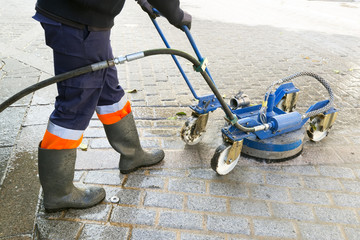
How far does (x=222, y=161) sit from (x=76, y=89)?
53.1 inches

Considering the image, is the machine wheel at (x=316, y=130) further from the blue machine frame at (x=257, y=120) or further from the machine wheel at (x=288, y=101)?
the machine wheel at (x=288, y=101)

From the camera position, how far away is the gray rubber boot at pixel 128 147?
2.57 meters

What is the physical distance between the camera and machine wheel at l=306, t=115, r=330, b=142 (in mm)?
3238

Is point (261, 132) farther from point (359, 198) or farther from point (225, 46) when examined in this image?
point (225, 46)

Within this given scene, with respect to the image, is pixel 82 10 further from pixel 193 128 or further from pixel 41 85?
pixel 193 128

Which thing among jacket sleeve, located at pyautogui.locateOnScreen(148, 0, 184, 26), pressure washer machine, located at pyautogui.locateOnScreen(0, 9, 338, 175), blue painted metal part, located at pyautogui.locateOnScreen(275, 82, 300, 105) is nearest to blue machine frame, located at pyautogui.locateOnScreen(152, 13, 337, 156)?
pressure washer machine, located at pyautogui.locateOnScreen(0, 9, 338, 175)

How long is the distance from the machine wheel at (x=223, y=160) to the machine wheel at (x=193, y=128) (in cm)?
46

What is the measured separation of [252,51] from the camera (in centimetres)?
651

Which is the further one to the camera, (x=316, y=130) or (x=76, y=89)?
(x=316, y=130)

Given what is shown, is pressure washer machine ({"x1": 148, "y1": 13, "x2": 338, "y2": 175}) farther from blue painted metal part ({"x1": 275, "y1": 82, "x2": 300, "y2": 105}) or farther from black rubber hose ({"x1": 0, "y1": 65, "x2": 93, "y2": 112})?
black rubber hose ({"x1": 0, "y1": 65, "x2": 93, "y2": 112})

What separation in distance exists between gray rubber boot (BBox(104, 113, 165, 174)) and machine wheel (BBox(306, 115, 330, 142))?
1.57 metres

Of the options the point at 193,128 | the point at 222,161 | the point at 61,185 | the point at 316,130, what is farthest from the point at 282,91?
the point at 61,185

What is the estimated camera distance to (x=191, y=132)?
3086mm

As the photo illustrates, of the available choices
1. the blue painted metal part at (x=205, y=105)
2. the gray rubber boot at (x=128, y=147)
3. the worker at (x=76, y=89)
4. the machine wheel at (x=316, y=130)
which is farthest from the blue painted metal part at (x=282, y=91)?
the worker at (x=76, y=89)
